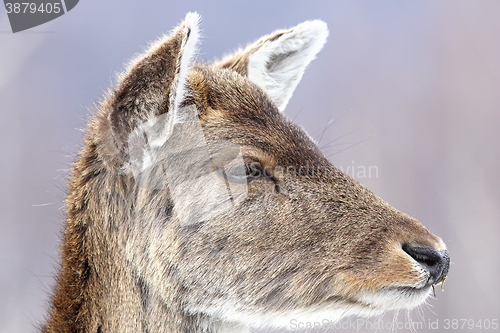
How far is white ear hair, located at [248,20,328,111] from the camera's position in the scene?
459 centimetres

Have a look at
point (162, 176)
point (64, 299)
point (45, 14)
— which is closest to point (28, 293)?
point (45, 14)

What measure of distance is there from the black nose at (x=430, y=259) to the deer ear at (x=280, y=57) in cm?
194

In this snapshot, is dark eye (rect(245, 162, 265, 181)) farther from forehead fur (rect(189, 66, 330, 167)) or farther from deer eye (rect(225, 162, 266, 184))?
forehead fur (rect(189, 66, 330, 167))

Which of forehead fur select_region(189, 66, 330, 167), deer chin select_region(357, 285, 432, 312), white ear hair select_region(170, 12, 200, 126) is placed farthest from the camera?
forehead fur select_region(189, 66, 330, 167)

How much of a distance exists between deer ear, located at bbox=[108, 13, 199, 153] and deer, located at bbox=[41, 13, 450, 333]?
16 mm

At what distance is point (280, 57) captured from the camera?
474 cm

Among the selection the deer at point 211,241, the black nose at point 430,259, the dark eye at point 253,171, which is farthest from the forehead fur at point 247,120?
the black nose at point 430,259

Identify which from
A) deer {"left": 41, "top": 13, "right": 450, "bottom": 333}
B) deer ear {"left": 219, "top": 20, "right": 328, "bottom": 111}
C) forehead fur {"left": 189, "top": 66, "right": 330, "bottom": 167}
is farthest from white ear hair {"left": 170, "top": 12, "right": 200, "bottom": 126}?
deer ear {"left": 219, "top": 20, "right": 328, "bottom": 111}

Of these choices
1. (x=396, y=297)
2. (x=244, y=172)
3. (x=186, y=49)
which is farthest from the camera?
(x=244, y=172)

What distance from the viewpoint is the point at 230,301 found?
3.34 meters

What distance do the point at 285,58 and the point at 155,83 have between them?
193cm

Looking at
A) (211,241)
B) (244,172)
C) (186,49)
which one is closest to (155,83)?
(186,49)

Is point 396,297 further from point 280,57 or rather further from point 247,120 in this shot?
point 280,57

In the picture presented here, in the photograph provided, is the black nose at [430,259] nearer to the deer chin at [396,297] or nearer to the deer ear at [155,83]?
the deer chin at [396,297]
